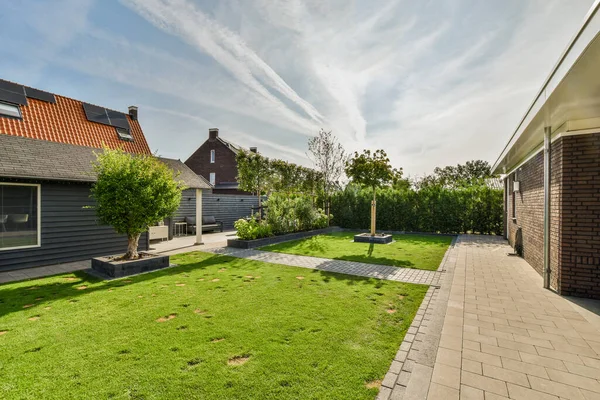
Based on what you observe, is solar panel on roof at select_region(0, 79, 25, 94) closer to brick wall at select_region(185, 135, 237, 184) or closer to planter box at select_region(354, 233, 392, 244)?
planter box at select_region(354, 233, 392, 244)

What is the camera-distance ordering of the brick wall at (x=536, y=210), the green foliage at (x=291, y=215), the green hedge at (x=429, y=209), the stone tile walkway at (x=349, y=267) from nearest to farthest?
the brick wall at (x=536, y=210) → the stone tile walkway at (x=349, y=267) → the green foliage at (x=291, y=215) → the green hedge at (x=429, y=209)

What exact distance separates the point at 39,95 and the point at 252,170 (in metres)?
7.89

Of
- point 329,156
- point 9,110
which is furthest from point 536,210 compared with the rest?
point 9,110

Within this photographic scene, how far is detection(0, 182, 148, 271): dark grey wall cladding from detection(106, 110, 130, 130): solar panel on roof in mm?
4475

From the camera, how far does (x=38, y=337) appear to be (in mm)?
3346

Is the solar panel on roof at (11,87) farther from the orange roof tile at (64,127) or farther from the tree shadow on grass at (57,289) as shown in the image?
the tree shadow on grass at (57,289)

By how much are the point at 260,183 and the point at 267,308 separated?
8.62 m

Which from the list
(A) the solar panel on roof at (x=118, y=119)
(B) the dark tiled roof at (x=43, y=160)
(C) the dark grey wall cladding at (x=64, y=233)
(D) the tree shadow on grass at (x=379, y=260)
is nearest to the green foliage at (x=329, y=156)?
(D) the tree shadow on grass at (x=379, y=260)

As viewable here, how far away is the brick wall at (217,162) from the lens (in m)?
26.8

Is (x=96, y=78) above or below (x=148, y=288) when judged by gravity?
above

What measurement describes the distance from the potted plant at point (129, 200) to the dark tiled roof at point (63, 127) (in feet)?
6.71

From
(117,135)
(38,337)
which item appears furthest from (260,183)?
(38,337)

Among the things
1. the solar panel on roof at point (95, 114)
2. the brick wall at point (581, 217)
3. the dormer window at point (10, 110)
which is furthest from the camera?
the solar panel on roof at point (95, 114)

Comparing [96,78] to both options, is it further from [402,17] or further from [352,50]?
[402,17]
